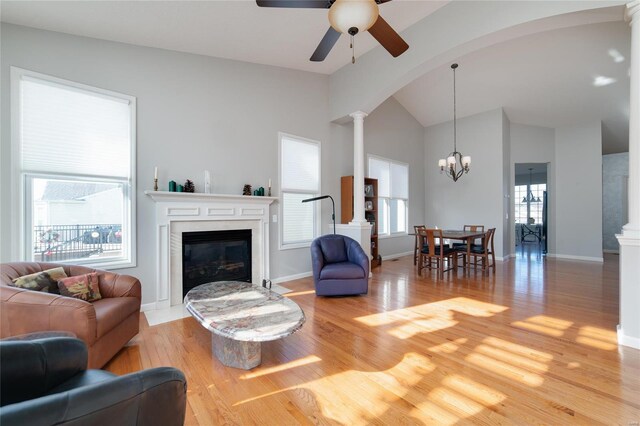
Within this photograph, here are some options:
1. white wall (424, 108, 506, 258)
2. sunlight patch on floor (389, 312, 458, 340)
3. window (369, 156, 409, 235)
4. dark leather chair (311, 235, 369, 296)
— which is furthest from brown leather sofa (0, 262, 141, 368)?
white wall (424, 108, 506, 258)

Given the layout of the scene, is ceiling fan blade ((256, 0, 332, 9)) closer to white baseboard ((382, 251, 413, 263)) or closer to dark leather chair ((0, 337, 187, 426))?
dark leather chair ((0, 337, 187, 426))

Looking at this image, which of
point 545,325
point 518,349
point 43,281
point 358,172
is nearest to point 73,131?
point 43,281

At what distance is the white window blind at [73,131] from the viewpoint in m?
2.90

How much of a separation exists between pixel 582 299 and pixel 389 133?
516cm

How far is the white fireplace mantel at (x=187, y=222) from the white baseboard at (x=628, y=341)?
4.29 meters

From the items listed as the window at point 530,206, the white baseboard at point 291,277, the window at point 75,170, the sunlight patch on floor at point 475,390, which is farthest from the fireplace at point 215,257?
the window at point 530,206

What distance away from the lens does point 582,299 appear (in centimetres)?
387

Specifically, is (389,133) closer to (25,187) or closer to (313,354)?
(313,354)

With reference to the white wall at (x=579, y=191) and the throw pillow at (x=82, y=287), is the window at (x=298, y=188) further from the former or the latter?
the white wall at (x=579, y=191)

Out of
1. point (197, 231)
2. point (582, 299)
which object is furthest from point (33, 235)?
point (582, 299)

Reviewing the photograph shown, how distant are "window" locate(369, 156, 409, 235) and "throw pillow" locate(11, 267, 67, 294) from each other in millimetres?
5818

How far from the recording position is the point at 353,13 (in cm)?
203

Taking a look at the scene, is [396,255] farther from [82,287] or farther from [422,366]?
[82,287]

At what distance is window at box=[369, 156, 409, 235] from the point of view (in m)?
7.12
